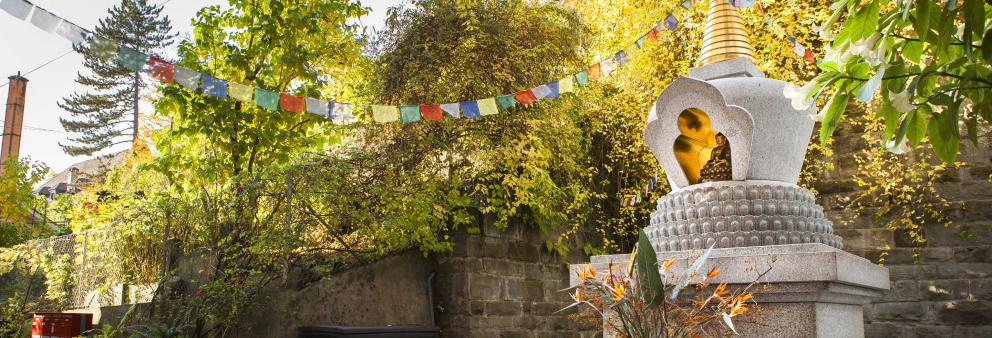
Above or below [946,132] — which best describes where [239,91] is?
above

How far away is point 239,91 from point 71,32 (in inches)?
48.5

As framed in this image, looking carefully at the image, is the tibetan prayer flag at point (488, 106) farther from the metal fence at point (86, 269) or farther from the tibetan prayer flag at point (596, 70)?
the metal fence at point (86, 269)

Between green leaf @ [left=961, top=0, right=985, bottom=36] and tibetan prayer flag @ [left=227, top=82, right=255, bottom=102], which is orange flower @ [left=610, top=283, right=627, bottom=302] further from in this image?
tibetan prayer flag @ [left=227, top=82, right=255, bottom=102]

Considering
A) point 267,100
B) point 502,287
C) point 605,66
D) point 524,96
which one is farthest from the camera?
point 502,287

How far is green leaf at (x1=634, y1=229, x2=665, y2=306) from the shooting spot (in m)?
2.29

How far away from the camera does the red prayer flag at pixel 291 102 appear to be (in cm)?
596

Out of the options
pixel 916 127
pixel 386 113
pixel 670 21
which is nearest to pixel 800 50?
pixel 670 21

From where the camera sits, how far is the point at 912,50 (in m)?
1.89

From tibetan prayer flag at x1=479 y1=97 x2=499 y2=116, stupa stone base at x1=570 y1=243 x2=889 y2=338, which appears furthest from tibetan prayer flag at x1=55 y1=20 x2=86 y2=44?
stupa stone base at x1=570 y1=243 x2=889 y2=338

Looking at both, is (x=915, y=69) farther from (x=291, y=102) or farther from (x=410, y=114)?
(x=291, y=102)

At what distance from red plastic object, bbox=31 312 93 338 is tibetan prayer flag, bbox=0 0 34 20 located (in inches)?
110

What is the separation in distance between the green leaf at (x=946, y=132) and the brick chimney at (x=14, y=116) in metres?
28.8

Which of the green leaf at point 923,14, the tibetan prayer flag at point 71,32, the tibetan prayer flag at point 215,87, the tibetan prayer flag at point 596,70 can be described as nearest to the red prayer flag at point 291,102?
the tibetan prayer flag at point 215,87

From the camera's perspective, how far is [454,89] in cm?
722
